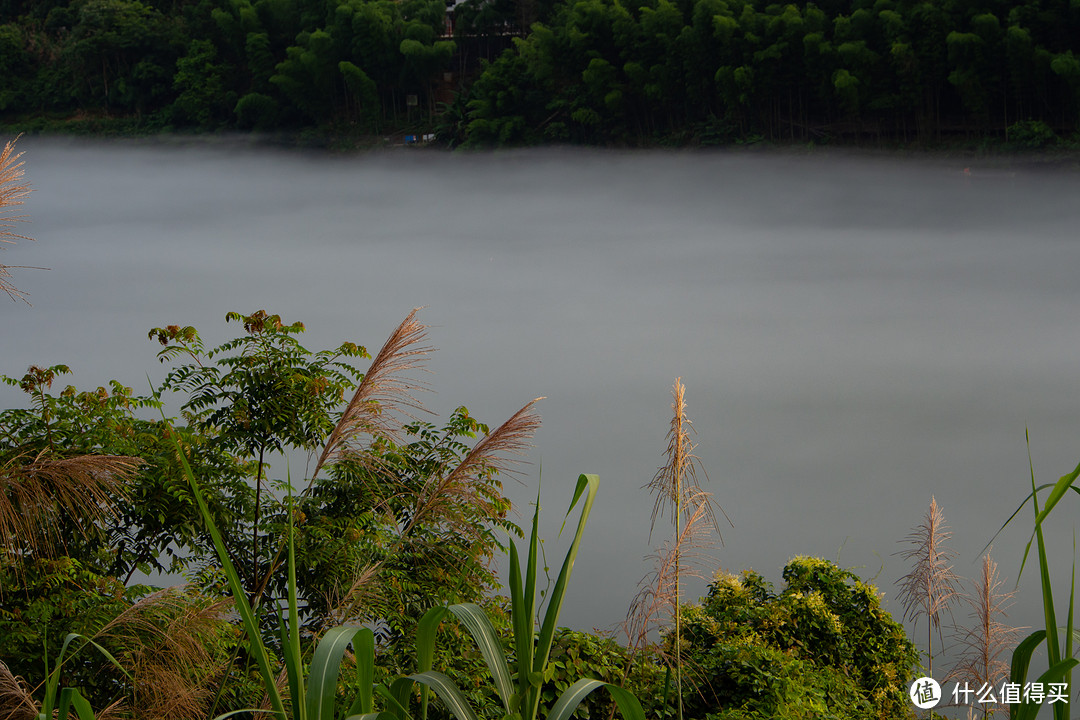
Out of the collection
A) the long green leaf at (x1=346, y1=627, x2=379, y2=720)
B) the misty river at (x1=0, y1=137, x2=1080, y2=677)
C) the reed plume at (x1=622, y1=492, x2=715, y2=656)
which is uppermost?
the long green leaf at (x1=346, y1=627, x2=379, y2=720)

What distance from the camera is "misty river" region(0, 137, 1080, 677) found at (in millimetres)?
21078

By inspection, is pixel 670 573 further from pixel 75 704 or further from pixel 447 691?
pixel 75 704

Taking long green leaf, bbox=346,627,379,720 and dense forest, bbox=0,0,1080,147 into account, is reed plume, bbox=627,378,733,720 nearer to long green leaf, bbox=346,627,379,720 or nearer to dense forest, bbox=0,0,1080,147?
long green leaf, bbox=346,627,379,720

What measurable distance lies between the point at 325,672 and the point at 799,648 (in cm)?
375

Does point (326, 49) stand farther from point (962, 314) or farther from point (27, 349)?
point (962, 314)

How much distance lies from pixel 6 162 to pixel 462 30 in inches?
1288

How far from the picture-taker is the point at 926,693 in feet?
12.8

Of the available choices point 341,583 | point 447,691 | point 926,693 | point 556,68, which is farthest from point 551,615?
point 556,68

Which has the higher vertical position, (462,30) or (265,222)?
(462,30)

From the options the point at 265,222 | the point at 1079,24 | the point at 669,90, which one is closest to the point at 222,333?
the point at 265,222

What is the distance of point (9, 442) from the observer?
399cm

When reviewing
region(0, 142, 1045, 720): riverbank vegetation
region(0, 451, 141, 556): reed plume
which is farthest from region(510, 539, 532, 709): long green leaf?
region(0, 451, 141, 556): reed plume

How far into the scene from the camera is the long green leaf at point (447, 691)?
158 cm

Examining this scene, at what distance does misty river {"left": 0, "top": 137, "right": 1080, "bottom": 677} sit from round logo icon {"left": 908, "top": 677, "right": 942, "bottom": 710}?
9499 mm
